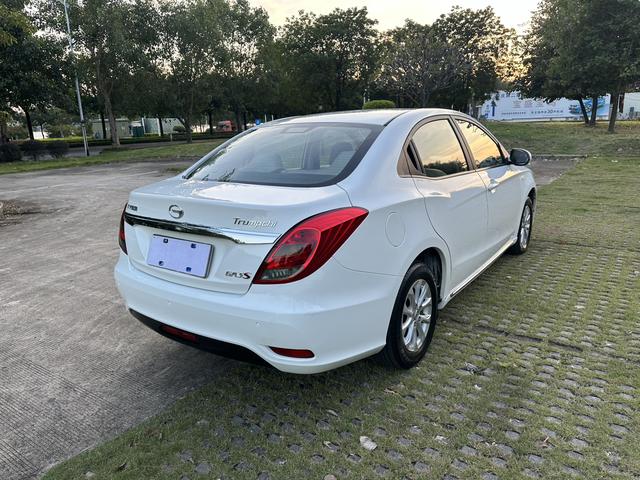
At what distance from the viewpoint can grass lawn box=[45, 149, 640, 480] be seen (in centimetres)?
226

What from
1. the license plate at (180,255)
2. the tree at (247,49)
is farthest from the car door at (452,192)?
the tree at (247,49)

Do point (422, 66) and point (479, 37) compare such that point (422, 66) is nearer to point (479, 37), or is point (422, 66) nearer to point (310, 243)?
point (479, 37)

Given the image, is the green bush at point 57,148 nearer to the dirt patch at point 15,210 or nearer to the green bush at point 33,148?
the green bush at point 33,148

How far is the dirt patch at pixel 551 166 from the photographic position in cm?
1197

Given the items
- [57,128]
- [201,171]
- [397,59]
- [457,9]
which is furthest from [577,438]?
[57,128]

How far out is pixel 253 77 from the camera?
127 ft

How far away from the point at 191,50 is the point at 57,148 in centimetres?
1129

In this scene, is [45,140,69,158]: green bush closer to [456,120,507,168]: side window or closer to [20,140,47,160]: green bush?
[20,140,47,160]: green bush

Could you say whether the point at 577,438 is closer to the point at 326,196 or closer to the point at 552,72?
the point at 326,196

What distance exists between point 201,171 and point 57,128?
227 feet

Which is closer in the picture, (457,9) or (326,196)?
(326,196)

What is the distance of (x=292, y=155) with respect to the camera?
3279 mm

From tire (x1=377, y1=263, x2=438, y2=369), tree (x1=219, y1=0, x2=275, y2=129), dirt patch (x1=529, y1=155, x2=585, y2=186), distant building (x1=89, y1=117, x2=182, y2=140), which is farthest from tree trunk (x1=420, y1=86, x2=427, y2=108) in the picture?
distant building (x1=89, y1=117, x2=182, y2=140)

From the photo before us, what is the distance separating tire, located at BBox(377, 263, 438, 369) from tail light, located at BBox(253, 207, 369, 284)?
670mm
